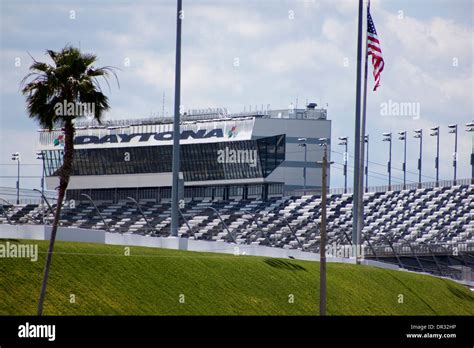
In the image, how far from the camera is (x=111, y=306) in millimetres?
40656

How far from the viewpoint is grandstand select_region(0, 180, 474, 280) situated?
88.8m

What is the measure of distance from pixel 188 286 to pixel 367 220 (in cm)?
7204

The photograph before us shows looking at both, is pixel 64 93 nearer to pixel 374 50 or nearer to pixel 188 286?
pixel 188 286

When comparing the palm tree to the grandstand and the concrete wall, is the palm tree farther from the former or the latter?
the grandstand

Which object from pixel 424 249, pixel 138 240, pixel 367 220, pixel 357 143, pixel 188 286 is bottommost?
pixel 424 249

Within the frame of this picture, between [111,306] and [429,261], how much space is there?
50.9 m

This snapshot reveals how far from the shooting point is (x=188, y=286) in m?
46.5

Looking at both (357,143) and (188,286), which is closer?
(188,286)

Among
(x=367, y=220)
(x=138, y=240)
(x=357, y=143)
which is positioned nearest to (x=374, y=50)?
(x=357, y=143)

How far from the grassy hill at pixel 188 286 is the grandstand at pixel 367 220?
21.9 metres

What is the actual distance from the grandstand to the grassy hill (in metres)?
21.9

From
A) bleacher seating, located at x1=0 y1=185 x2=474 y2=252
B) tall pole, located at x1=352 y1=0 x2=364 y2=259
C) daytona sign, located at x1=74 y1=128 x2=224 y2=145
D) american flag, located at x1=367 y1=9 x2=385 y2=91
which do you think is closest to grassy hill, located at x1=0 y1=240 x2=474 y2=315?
tall pole, located at x1=352 y1=0 x2=364 y2=259
